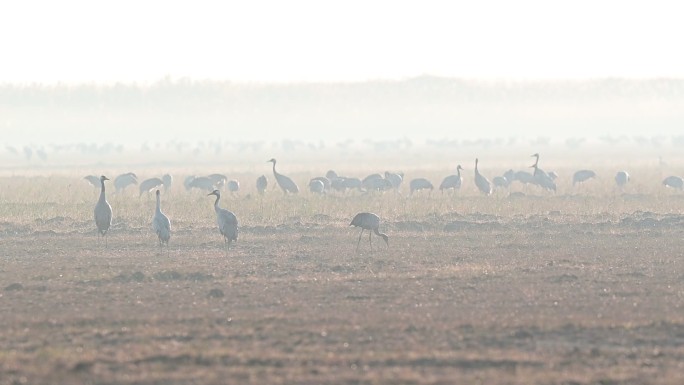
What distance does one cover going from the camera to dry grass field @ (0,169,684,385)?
1214cm

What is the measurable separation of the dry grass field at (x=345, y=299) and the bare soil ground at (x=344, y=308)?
0.04m

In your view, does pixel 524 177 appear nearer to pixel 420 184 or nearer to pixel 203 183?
pixel 420 184

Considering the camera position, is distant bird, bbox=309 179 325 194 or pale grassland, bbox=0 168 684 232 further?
distant bird, bbox=309 179 325 194

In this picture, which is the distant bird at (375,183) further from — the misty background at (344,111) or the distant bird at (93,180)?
the misty background at (344,111)

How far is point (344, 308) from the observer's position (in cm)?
1587

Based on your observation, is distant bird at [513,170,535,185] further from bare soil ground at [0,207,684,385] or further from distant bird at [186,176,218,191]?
bare soil ground at [0,207,684,385]

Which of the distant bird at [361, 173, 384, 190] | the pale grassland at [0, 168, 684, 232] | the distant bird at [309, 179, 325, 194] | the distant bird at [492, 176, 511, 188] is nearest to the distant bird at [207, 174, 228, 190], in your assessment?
the pale grassland at [0, 168, 684, 232]

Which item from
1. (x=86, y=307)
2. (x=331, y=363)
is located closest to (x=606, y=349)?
(x=331, y=363)

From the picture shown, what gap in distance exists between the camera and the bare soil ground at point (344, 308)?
12.1 m

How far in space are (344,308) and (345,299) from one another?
88 cm

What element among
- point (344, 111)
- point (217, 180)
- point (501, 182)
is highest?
point (344, 111)

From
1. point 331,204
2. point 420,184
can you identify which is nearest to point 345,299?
point 331,204

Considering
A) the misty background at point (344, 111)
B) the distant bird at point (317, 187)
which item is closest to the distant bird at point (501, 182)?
the distant bird at point (317, 187)

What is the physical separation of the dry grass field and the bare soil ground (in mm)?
37
